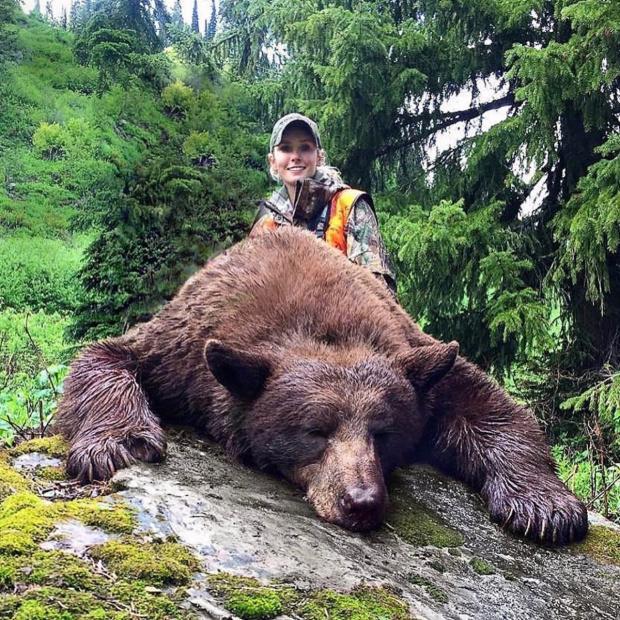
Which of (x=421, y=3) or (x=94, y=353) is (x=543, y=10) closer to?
(x=421, y=3)

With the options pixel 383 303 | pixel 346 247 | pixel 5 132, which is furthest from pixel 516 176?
pixel 5 132

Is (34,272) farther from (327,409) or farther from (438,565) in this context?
(438,565)

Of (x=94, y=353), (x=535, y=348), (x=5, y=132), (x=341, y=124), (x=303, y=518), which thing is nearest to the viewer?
(x=303, y=518)

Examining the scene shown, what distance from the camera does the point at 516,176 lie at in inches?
296

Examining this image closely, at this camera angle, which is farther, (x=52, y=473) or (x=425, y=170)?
(x=425, y=170)

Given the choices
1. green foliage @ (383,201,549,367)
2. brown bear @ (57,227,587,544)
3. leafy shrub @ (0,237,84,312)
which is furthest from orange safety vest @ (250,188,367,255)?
leafy shrub @ (0,237,84,312)

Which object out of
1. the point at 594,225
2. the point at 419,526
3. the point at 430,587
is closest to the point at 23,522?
the point at 430,587

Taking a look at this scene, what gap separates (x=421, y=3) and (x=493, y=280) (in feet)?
10.2

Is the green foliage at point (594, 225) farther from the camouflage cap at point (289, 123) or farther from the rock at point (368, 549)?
the rock at point (368, 549)

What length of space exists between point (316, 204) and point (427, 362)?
2625 millimetres

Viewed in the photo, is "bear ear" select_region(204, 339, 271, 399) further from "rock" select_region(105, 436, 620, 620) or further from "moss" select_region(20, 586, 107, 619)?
"moss" select_region(20, 586, 107, 619)

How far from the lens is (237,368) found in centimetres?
336

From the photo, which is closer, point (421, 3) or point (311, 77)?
point (421, 3)

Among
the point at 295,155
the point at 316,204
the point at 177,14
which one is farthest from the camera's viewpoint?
the point at 177,14
